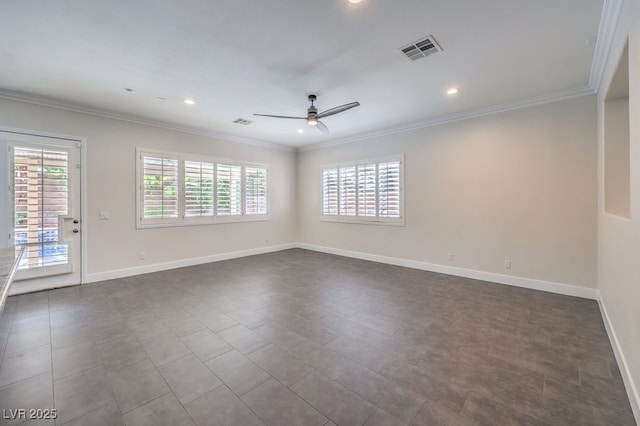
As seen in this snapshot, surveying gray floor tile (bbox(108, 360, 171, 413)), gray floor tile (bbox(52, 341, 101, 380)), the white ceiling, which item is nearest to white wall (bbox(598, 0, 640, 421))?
the white ceiling

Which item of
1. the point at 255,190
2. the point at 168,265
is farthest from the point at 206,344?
the point at 255,190

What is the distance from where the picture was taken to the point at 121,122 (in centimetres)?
495

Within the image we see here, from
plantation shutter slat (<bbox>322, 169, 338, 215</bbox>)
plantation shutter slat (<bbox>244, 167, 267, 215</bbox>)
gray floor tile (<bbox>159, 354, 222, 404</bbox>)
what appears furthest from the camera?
plantation shutter slat (<bbox>322, 169, 338, 215</bbox>)

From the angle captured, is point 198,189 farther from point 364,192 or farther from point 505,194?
point 505,194

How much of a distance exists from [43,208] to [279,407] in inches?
189

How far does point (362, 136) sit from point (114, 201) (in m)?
5.15

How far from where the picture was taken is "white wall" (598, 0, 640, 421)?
5.88 ft

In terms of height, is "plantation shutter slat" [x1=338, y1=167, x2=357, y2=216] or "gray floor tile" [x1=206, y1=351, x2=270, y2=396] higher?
"plantation shutter slat" [x1=338, y1=167, x2=357, y2=216]

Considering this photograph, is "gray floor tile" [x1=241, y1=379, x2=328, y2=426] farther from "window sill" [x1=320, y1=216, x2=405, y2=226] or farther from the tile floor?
"window sill" [x1=320, y1=216, x2=405, y2=226]

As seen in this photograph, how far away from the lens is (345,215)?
22.4ft

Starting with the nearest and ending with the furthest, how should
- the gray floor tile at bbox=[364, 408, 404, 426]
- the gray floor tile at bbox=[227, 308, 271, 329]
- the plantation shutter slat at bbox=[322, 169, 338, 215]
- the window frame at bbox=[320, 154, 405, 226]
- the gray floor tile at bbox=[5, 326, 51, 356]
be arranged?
the gray floor tile at bbox=[364, 408, 404, 426], the gray floor tile at bbox=[5, 326, 51, 356], the gray floor tile at bbox=[227, 308, 271, 329], the window frame at bbox=[320, 154, 405, 226], the plantation shutter slat at bbox=[322, 169, 338, 215]

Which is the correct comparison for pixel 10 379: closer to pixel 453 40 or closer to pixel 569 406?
pixel 569 406

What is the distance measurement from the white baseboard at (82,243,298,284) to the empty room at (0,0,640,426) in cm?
4

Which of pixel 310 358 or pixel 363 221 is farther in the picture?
pixel 363 221
